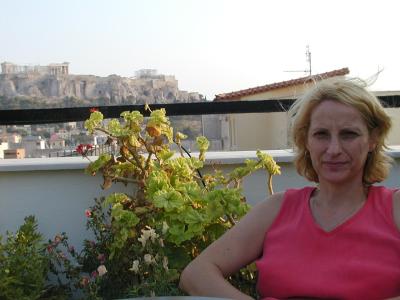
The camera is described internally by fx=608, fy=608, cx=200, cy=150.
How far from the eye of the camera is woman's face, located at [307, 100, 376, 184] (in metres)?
1.77

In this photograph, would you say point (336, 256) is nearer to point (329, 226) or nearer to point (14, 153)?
point (329, 226)

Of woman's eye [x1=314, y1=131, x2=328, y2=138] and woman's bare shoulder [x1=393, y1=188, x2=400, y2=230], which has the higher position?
woman's eye [x1=314, y1=131, x2=328, y2=138]

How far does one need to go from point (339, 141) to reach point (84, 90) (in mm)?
2802

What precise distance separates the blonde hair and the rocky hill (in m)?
1.71

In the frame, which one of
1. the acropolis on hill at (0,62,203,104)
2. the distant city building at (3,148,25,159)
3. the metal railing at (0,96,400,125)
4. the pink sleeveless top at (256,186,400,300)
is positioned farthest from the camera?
the acropolis on hill at (0,62,203,104)

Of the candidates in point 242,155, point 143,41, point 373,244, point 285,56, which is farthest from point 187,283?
point 285,56

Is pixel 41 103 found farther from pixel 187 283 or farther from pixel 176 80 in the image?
pixel 187 283

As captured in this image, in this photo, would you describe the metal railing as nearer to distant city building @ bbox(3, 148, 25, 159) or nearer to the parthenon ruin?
distant city building @ bbox(3, 148, 25, 159)

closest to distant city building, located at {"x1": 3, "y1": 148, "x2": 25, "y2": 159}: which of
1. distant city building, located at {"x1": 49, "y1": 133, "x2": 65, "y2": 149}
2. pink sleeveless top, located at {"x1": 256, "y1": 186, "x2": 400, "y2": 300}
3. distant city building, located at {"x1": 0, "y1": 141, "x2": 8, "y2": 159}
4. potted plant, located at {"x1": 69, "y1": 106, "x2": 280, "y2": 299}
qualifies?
distant city building, located at {"x1": 0, "y1": 141, "x2": 8, "y2": 159}

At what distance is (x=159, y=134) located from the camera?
2.86m

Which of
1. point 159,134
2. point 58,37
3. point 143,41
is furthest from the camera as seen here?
point 58,37

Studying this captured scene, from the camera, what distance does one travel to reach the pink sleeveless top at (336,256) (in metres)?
1.65

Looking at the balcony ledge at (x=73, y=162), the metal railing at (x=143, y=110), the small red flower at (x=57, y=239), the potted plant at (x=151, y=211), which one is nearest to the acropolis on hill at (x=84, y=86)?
the metal railing at (x=143, y=110)

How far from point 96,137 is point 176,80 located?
2.45 m
